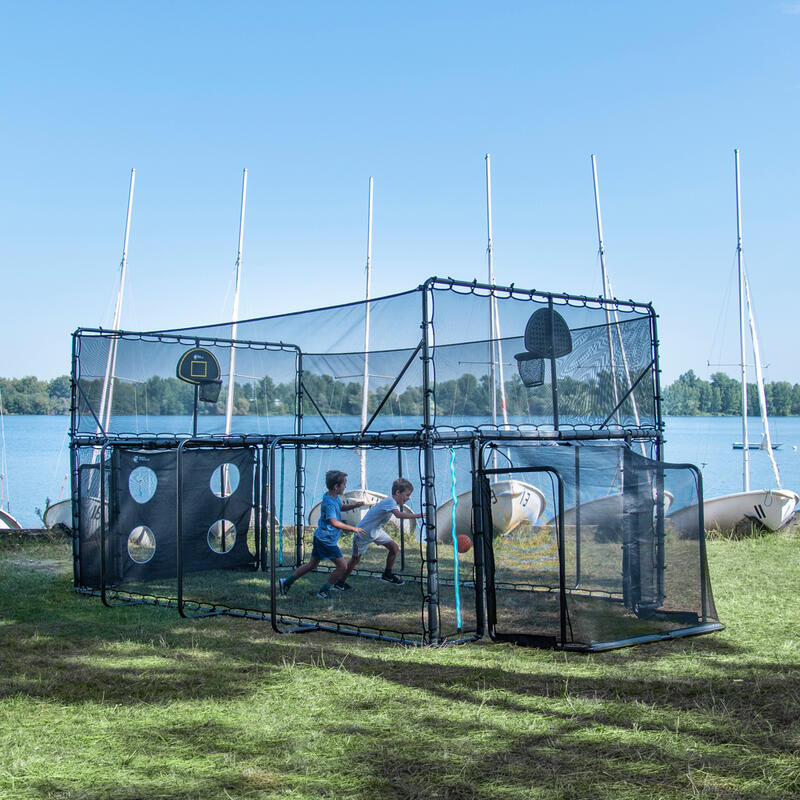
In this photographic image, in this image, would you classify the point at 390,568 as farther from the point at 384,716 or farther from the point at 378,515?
the point at 384,716

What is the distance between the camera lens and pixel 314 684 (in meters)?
6.64

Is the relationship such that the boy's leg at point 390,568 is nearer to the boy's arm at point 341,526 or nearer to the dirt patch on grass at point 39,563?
the boy's arm at point 341,526

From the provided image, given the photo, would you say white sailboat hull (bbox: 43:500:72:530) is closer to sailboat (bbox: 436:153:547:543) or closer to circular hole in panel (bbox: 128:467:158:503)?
circular hole in panel (bbox: 128:467:158:503)

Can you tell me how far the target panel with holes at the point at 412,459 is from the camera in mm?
8102

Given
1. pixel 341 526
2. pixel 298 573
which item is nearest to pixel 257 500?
pixel 298 573

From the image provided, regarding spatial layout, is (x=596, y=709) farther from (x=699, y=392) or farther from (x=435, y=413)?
(x=699, y=392)

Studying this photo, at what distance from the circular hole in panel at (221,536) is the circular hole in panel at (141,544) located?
94 centimetres

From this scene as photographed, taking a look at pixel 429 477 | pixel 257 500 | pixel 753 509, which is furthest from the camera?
pixel 753 509

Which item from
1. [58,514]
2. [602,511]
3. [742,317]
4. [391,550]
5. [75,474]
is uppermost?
[742,317]

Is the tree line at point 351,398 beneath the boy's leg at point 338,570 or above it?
above

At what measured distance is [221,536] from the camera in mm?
12828

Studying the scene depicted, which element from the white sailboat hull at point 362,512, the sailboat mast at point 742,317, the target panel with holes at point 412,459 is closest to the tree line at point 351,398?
the target panel with holes at point 412,459

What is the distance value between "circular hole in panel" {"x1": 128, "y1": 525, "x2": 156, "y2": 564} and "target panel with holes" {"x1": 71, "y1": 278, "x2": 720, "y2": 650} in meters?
0.03

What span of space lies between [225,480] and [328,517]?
323 centimetres
